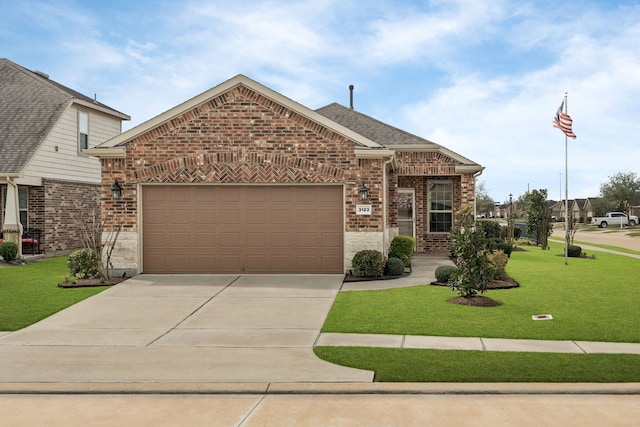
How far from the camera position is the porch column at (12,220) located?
21.4 meters

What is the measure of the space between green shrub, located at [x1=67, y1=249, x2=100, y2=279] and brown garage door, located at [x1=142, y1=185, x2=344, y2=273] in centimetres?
144

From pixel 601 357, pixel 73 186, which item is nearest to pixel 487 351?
pixel 601 357

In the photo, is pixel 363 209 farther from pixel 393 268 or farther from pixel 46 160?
pixel 46 160

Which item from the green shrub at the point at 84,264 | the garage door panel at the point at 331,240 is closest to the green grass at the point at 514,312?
the garage door panel at the point at 331,240

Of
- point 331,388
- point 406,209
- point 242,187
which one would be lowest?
point 331,388

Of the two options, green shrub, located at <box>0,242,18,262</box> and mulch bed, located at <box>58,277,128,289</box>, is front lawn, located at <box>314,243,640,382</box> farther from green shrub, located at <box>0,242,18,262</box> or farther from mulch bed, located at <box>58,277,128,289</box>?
green shrub, located at <box>0,242,18,262</box>

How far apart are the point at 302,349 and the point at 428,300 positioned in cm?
483

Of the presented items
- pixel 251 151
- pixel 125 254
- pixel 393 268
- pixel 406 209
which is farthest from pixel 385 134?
pixel 125 254

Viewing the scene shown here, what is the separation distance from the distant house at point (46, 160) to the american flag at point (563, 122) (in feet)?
61.3

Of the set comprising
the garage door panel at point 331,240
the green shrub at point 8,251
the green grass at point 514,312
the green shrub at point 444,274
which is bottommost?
the green grass at point 514,312

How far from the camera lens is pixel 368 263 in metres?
→ 15.9

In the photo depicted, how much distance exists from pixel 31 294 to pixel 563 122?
18.0 meters

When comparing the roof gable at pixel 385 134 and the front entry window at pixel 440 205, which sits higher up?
the roof gable at pixel 385 134

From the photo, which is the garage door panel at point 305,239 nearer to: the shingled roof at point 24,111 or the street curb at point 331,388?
the street curb at point 331,388
